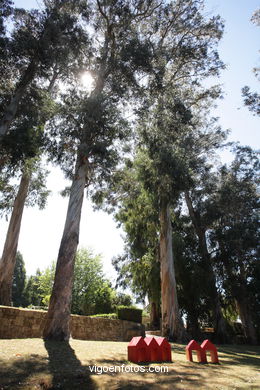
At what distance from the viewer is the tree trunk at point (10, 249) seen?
34.7 feet

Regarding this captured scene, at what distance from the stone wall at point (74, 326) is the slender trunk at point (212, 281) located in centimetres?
718

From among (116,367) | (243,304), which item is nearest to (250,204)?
(243,304)

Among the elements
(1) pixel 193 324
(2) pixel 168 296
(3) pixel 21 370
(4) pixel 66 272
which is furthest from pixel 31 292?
(3) pixel 21 370

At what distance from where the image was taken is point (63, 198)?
14.5 meters

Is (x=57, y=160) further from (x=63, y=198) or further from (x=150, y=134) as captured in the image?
(x=150, y=134)

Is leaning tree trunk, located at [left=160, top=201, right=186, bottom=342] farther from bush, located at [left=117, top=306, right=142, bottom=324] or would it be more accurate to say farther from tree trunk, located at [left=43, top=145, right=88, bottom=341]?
tree trunk, located at [left=43, top=145, right=88, bottom=341]

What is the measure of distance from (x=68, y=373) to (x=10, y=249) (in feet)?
30.4

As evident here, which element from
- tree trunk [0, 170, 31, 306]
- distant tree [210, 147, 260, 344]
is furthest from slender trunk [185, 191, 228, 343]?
tree trunk [0, 170, 31, 306]

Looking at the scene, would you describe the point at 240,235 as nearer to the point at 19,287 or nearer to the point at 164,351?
the point at 164,351

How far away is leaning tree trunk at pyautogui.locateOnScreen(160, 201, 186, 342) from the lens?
11.6 m

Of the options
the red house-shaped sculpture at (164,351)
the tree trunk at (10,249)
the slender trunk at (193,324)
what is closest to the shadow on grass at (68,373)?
the red house-shaped sculpture at (164,351)

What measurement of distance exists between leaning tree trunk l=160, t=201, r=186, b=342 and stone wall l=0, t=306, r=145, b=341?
2099mm

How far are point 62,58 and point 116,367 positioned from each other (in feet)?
40.7

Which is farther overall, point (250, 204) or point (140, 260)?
point (250, 204)
